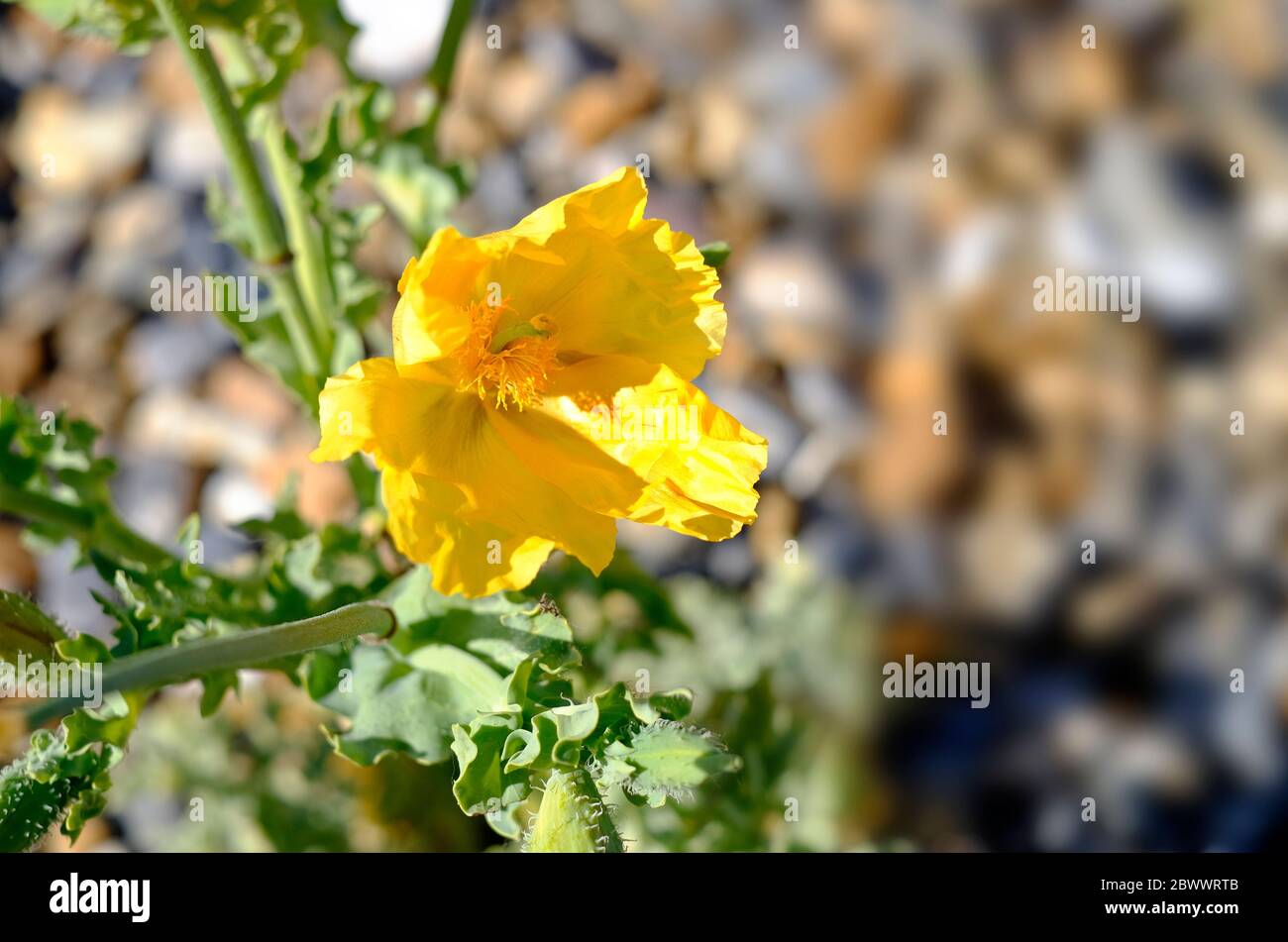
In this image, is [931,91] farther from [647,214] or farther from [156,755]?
[156,755]

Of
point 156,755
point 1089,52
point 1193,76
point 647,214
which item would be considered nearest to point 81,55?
point 647,214

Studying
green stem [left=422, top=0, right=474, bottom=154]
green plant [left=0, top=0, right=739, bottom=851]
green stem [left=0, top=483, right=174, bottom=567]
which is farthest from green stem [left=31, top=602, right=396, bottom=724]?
green stem [left=422, top=0, right=474, bottom=154]

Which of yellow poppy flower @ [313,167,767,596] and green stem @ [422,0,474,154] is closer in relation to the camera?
yellow poppy flower @ [313,167,767,596]

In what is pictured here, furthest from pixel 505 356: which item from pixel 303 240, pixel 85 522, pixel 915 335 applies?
pixel 915 335

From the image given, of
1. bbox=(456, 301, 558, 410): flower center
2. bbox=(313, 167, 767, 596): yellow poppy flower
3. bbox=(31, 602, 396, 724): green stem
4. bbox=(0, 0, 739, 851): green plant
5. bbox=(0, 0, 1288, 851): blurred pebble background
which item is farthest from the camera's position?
bbox=(0, 0, 1288, 851): blurred pebble background

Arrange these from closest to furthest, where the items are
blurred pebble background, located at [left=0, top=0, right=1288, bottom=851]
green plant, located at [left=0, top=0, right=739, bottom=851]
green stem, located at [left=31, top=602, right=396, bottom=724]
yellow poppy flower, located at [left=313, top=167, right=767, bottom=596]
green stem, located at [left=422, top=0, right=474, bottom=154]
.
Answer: green stem, located at [left=31, top=602, right=396, bottom=724] < green plant, located at [left=0, top=0, right=739, bottom=851] < yellow poppy flower, located at [left=313, top=167, right=767, bottom=596] < green stem, located at [left=422, top=0, right=474, bottom=154] < blurred pebble background, located at [left=0, top=0, right=1288, bottom=851]

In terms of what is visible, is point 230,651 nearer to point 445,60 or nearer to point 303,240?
point 303,240

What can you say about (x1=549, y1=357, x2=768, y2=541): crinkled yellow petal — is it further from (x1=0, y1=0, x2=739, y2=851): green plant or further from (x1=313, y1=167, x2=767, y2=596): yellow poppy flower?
(x1=0, y1=0, x2=739, y2=851): green plant
